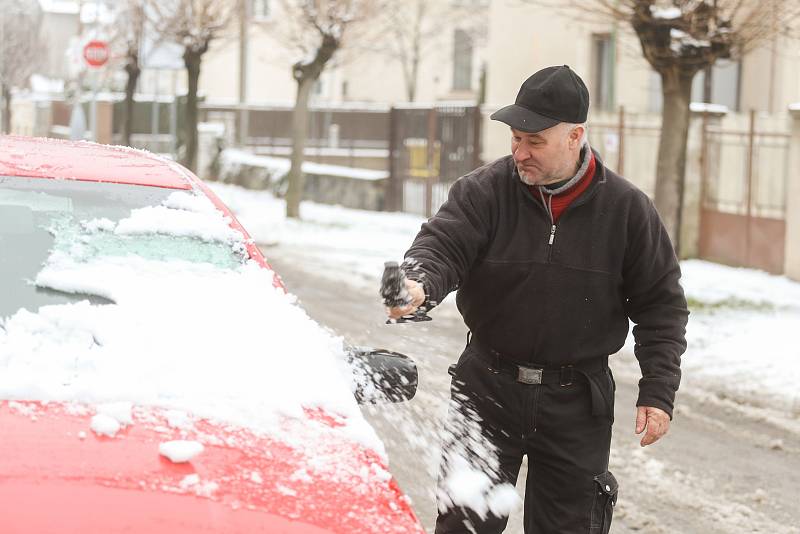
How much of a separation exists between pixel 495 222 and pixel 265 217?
18.0 meters

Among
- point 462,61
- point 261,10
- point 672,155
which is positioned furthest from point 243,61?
point 462,61

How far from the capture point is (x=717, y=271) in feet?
50.5

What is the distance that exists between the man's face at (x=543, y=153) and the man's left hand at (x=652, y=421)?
74 centimetres

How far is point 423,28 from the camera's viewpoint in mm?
50312

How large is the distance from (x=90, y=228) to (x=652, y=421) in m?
1.72

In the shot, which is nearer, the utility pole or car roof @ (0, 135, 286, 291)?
car roof @ (0, 135, 286, 291)

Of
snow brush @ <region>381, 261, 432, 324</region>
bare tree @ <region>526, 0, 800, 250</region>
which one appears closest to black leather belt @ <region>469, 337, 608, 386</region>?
snow brush @ <region>381, 261, 432, 324</region>

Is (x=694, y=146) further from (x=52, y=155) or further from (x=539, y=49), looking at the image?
(x=52, y=155)

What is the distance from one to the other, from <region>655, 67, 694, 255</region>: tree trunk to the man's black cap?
10.1m

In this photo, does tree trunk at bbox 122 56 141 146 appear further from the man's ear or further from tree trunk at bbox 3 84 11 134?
the man's ear

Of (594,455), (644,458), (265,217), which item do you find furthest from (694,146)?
(594,455)

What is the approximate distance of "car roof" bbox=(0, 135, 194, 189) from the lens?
4074mm

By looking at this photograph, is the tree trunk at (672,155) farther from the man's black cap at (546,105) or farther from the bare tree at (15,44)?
the bare tree at (15,44)

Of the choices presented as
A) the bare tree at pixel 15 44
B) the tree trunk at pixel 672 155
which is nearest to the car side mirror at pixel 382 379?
the tree trunk at pixel 672 155
